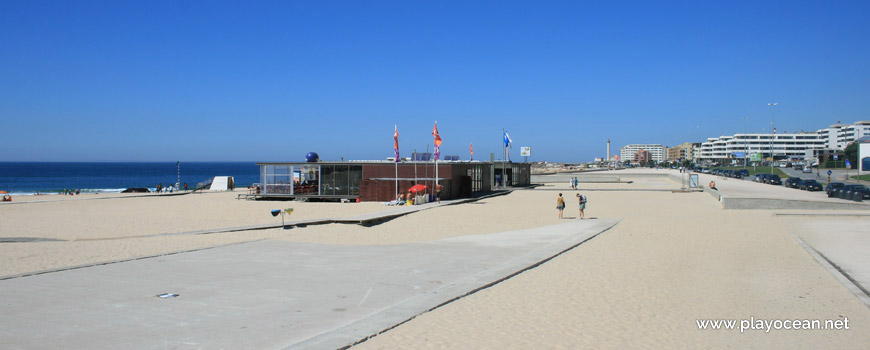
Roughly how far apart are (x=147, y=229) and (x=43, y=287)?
1260cm

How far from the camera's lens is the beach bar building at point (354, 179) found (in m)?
35.0

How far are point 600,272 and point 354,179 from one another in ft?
84.8

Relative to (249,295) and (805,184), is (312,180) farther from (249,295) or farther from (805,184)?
(805,184)

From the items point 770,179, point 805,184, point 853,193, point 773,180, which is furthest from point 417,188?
point 770,179

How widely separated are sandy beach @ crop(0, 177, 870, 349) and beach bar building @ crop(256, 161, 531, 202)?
6.17 m

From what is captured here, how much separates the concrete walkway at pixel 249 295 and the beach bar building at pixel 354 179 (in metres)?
18.6

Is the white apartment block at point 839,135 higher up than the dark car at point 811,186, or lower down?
higher up

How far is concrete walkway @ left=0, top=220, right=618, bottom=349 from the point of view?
25.1 ft

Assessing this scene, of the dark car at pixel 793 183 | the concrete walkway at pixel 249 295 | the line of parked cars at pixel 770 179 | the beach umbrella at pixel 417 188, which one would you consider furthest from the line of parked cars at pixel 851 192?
the concrete walkway at pixel 249 295

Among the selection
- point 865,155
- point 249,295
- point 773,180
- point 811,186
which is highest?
point 865,155

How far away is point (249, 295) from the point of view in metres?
10.2

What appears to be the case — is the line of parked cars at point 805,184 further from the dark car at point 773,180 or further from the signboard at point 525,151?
the signboard at point 525,151

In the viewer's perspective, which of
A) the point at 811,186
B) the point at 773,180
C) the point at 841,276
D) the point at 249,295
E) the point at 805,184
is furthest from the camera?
the point at 773,180

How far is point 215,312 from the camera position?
29.3ft
